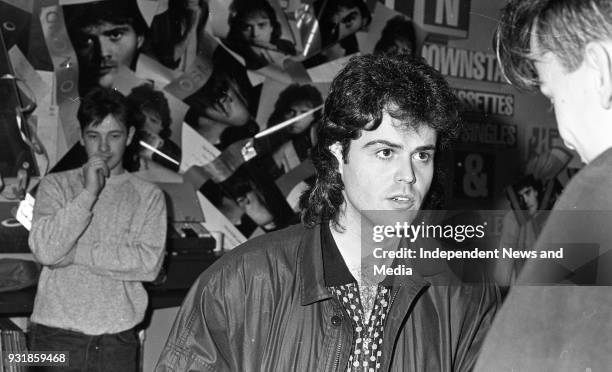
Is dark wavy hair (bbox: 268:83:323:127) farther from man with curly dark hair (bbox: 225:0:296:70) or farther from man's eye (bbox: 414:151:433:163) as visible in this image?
man's eye (bbox: 414:151:433:163)

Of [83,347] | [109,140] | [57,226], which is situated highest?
[109,140]

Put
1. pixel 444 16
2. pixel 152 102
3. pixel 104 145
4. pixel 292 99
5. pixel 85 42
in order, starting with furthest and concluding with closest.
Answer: pixel 444 16
pixel 292 99
pixel 152 102
pixel 85 42
pixel 104 145

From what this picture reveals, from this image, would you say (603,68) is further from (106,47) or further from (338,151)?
(106,47)

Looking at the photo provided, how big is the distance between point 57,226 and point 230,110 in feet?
2.42

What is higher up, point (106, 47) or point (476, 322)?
point (106, 47)

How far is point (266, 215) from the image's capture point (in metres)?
2.39

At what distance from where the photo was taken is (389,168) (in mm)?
917

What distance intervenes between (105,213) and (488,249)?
1.12 metres

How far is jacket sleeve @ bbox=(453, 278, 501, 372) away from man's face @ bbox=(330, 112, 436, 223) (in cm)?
15

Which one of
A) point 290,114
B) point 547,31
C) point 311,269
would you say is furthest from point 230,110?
point 547,31

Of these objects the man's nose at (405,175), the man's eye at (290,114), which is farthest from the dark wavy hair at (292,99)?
the man's nose at (405,175)

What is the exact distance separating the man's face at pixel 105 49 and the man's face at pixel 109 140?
19 cm

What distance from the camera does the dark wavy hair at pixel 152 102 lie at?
2115mm

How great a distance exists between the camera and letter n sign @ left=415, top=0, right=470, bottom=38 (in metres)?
2.67
